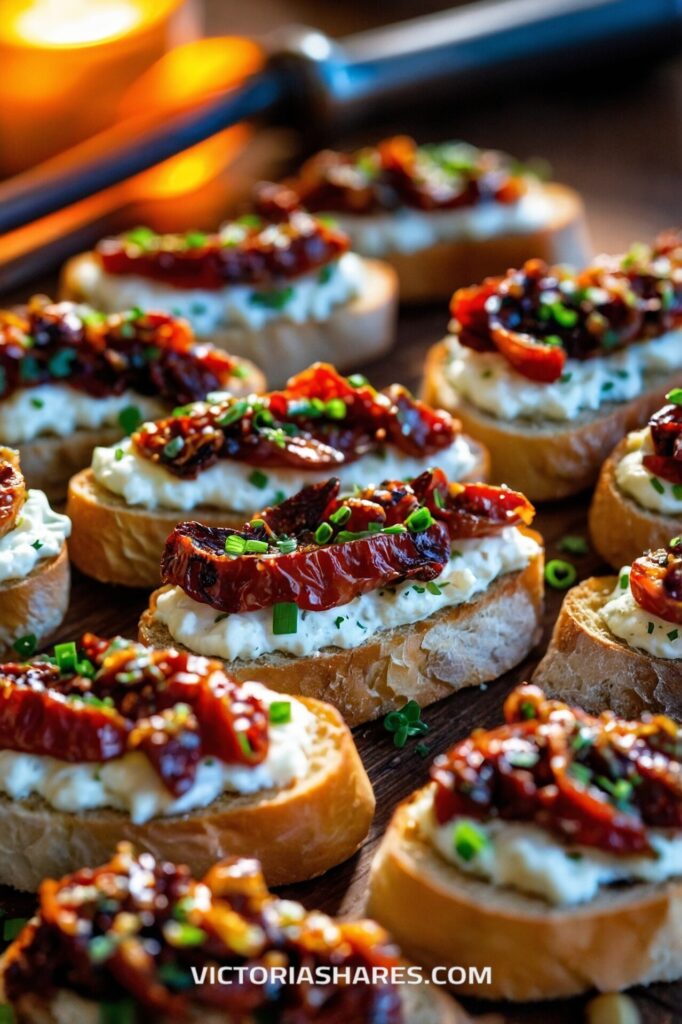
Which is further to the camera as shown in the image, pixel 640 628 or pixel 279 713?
pixel 640 628

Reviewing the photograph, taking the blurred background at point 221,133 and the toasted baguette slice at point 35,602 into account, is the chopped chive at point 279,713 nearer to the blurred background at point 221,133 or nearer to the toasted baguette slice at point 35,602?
the toasted baguette slice at point 35,602

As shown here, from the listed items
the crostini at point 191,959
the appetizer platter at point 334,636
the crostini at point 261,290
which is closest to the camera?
the crostini at point 191,959

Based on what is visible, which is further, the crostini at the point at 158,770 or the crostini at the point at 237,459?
the crostini at the point at 237,459

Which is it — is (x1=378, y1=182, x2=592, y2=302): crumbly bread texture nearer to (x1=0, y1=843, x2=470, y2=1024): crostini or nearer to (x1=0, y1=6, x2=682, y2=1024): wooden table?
(x1=0, y1=6, x2=682, y2=1024): wooden table

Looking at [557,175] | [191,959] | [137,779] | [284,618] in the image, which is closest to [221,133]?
[557,175]

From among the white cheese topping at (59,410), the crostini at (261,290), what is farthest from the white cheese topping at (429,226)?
the white cheese topping at (59,410)

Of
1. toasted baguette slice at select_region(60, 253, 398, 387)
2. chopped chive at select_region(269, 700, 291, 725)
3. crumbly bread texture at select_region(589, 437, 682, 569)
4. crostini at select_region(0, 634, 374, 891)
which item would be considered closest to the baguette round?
crostini at select_region(0, 634, 374, 891)

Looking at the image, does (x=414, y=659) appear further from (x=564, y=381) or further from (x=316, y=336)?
(x=316, y=336)
